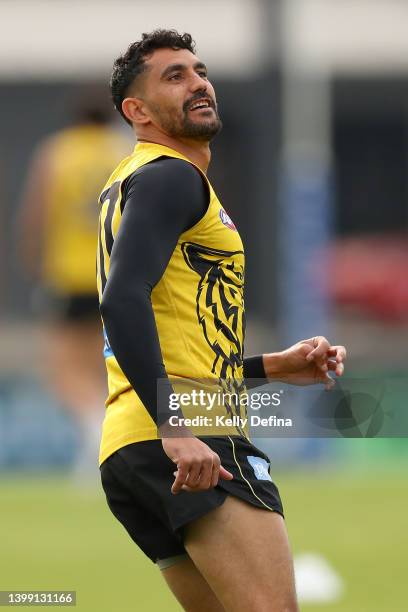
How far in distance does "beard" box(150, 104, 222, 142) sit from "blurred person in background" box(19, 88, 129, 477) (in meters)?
6.69

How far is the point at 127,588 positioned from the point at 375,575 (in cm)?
134

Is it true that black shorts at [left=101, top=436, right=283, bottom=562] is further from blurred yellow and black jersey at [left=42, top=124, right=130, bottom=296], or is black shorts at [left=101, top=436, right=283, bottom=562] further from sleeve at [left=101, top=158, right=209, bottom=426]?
blurred yellow and black jersey at [left=42, top=124, right=130, bottom=296]

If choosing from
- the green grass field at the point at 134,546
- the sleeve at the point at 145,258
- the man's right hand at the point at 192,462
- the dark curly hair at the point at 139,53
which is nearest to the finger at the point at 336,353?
the sleeve at the point at 145,258

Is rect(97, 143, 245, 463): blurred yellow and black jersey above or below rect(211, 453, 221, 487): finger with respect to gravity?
above

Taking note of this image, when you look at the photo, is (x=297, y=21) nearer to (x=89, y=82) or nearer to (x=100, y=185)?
(x=89, y=82)

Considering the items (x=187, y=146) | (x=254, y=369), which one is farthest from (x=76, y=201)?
(x=187, y=146)

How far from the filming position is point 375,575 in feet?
27.4

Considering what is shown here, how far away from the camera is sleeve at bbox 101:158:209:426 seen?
407 centimetres

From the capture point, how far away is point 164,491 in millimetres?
4273

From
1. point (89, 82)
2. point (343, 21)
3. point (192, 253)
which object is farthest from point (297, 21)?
point (192, 253)

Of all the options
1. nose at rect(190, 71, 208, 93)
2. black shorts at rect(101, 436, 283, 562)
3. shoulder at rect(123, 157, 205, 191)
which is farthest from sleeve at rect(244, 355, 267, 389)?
nose at rect(190, 71, 208, 93)

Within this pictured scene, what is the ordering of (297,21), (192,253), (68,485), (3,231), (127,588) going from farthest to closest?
(3,231) < (297,21) < (68,485) < (127,588) < (192,253)

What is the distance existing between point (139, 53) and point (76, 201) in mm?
6891

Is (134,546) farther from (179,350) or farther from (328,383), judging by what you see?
(179,350)
